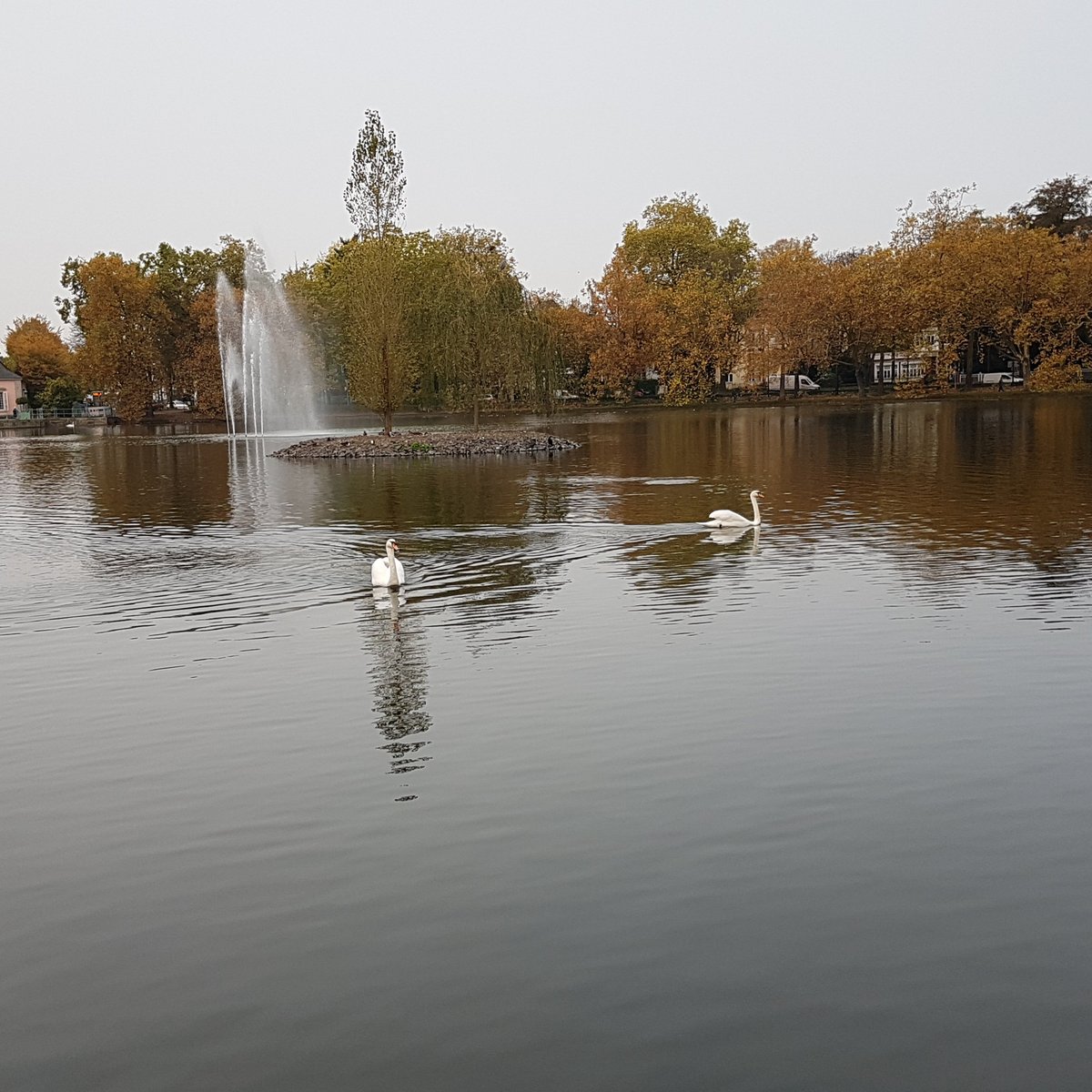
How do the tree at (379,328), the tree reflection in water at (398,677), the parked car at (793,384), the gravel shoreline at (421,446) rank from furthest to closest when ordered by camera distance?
the parked car at (793,384) < the tree at (379,328) < the gravel shoreline at (421,446) < the tree reflection in water at (398,677)

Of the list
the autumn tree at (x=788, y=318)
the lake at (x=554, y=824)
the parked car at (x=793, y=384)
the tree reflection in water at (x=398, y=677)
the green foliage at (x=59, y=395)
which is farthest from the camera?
the green foliage at (x=59, y=395)

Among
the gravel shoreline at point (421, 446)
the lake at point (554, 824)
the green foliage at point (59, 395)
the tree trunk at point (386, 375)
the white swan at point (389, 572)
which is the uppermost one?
Result: the green foliage at point (59, 395)

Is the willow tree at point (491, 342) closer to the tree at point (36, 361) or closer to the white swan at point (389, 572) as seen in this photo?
the white swan at point (389, 572)

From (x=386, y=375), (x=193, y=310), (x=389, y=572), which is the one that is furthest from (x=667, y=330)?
(x=389, y=572)

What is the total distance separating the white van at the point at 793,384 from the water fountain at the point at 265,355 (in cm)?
4763

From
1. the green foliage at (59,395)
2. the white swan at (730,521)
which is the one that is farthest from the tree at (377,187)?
the green foliage at (59,395)

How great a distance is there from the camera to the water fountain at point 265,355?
93625mm

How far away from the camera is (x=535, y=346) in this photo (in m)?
62.0

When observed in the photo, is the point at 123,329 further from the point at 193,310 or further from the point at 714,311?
the point at 714,311

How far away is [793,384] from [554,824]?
123m

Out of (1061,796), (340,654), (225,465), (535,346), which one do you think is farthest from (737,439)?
(1061,796)

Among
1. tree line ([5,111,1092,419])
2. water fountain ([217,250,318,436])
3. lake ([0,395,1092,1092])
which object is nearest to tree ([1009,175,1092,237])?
tree line ([5,111,1092,419])

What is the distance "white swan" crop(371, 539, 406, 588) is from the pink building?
11664cm

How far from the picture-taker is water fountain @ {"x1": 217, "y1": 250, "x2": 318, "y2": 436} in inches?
3686
